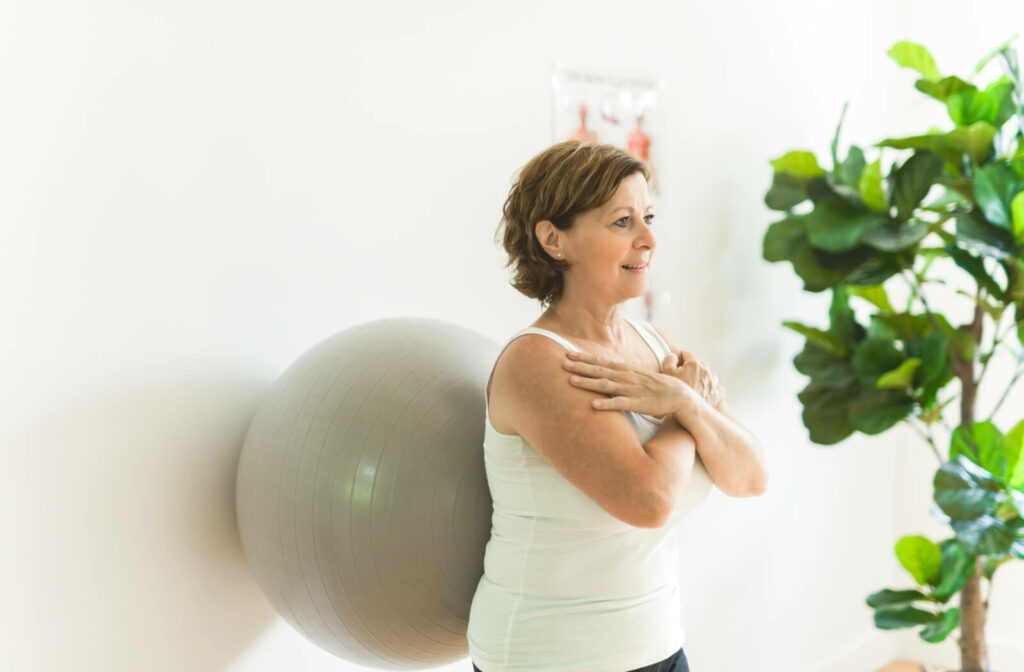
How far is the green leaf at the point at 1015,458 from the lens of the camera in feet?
9.24

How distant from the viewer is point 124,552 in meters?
1.67

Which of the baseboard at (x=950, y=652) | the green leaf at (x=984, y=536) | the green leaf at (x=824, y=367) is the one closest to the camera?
the green leaf at (x=984, y=536)

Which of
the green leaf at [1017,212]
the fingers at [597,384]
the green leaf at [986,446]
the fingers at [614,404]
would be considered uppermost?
the green leaf at [1017,212]

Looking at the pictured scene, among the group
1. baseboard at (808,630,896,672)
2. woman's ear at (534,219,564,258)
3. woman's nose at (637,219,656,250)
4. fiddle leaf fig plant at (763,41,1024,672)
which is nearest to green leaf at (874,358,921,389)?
fiddle leaf fig plant at (763,41,1024,672)

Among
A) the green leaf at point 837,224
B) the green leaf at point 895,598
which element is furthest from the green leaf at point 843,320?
the green leaf at point 895,598

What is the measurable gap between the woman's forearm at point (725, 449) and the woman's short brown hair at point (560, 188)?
359 millimetres

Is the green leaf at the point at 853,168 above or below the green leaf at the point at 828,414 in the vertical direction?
above

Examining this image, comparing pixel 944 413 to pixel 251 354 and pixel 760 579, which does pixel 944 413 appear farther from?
pixel 251 354

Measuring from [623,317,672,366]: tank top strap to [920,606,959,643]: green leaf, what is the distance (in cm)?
159

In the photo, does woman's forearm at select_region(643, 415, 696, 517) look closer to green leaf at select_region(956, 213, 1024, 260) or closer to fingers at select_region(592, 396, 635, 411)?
fingers at select_region(592, 396, 635, 411)

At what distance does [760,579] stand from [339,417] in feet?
7.15

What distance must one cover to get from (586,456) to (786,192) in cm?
175

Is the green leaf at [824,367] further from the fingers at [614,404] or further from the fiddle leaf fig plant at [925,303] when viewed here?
the fingers at [614,404]

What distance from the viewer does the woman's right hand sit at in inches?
70.8
